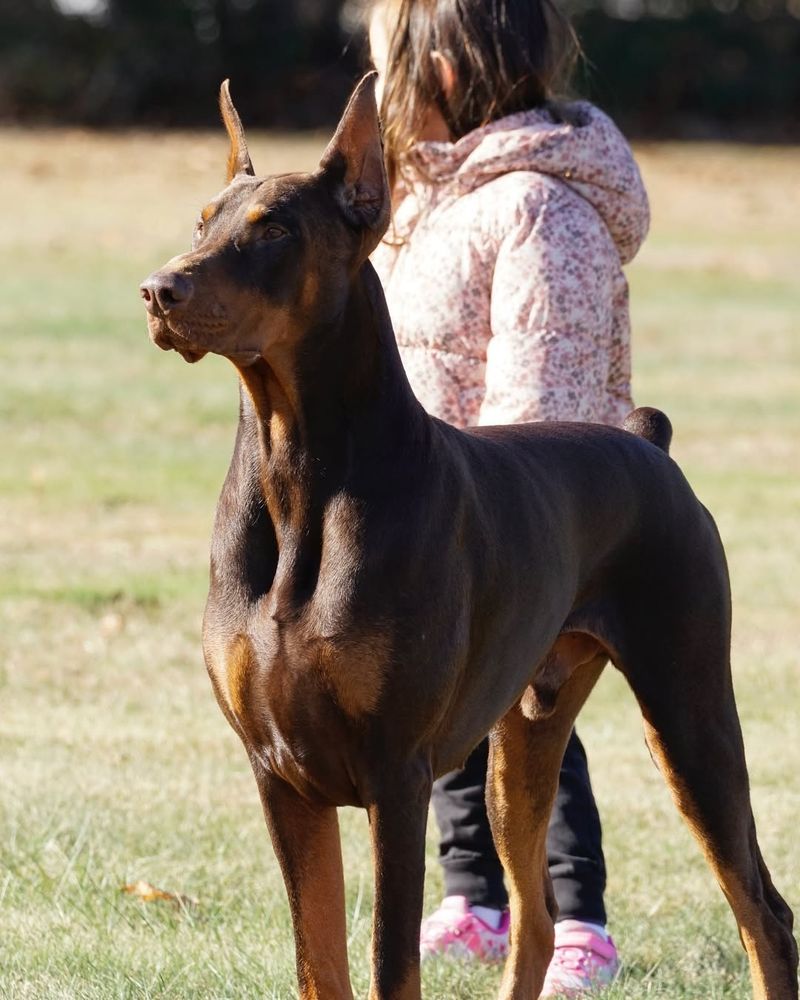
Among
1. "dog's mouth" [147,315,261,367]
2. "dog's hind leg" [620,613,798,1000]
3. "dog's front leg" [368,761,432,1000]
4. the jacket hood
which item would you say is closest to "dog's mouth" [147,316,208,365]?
"dog's mouth" [147,315,261,367]

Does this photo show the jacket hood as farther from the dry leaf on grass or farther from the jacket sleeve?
the dry leaf on grass

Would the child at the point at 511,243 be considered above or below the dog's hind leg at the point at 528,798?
above

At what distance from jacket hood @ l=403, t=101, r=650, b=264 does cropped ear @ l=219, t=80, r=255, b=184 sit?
3.23ft

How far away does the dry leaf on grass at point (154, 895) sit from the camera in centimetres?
479

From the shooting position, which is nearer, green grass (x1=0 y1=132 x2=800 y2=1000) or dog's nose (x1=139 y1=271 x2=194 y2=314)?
dog's nose (x1=139 y1=271 x2=194 y2=314)

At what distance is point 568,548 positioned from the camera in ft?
12.0

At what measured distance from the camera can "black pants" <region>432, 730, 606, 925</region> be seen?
470 centimetres

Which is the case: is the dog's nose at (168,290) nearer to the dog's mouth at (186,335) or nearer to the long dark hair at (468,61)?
the dog's mouth at (186,335)

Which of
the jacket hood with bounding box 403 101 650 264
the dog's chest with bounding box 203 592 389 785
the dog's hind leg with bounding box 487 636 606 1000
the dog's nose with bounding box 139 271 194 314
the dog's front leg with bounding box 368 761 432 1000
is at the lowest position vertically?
the dog's hind leg with bounding box 487 636 606 1000

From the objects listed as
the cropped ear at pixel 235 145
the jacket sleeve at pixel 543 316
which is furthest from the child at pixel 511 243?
the cropped ear at pixel 235 145

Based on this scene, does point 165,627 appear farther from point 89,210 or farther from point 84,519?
point 89,210

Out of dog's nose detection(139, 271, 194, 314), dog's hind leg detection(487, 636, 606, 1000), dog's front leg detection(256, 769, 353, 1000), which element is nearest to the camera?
dog's nose detection(139, 271, 194, 314)

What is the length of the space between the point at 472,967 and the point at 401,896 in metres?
1.39

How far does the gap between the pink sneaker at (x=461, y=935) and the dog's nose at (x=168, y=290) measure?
225 centimetres
